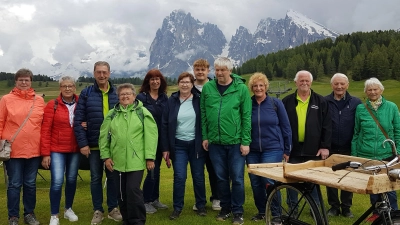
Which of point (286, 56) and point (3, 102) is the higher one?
point (286, 56)

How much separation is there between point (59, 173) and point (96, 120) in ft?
3.85

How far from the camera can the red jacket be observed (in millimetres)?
6508

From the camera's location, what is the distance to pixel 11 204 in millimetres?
6527

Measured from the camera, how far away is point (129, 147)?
5996mm

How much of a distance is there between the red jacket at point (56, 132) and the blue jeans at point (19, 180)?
36cm

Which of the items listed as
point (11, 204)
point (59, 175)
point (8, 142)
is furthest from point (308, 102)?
point (11, 204)

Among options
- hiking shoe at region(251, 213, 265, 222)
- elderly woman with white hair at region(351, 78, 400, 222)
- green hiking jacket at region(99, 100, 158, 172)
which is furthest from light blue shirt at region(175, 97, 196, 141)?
elderly woman with white hair at region(351, 78, 400, 222)

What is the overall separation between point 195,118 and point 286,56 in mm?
131253

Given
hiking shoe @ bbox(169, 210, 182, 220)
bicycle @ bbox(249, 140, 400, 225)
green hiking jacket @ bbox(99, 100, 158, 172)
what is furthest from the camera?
hiking shoe @ bbox(169, 210, 182, 220)

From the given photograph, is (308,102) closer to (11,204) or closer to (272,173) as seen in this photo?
(272,173)

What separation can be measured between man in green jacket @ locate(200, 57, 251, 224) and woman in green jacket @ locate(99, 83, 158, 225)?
1043 mm

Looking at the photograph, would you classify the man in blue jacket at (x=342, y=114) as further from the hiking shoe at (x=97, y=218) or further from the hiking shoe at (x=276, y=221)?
the hiking shoe at (x=97, y=218)

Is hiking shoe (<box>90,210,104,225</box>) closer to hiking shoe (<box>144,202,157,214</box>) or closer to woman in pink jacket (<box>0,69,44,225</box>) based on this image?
hiking shoe (<box>144,202,157,214</box>)

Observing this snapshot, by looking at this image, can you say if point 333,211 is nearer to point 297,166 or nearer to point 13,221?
point 297,166
